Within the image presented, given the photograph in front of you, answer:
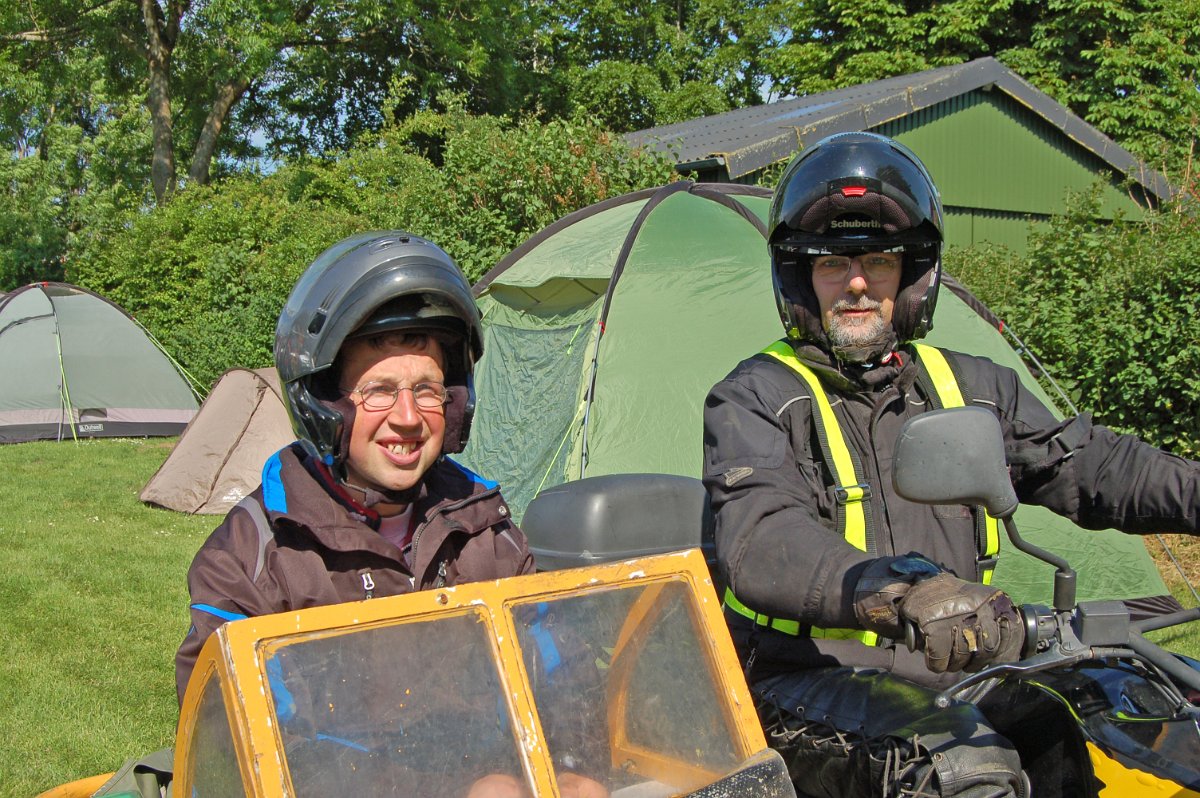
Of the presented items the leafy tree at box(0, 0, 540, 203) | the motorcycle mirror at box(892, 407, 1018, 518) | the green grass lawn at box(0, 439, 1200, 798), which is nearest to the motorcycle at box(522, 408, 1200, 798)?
the motorcycle mirror at box(892, 407, 1018, 518)

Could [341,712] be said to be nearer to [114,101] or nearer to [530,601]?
[530,601]

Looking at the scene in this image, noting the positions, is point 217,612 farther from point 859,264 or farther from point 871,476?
point 859,264

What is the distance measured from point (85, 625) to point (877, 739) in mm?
5491

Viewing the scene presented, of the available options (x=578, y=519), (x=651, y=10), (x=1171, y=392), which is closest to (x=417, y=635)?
(x=578, y=519)

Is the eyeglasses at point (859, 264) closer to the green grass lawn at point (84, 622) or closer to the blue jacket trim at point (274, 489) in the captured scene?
the blue jacket trim at point (274, 489)

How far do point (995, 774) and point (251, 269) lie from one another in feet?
61.2

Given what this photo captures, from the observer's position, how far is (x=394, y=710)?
147cm

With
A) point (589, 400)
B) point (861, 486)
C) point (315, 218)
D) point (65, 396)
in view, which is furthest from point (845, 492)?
point (315, 218)

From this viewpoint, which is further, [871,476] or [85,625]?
[85,625]

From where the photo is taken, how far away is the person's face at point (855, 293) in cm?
266

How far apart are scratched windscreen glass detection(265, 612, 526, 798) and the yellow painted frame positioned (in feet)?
0.05

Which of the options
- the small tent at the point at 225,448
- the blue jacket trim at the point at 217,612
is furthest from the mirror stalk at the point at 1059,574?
the small tent at the point at 225,448

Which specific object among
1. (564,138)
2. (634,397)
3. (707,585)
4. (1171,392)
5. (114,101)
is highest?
(114,101)

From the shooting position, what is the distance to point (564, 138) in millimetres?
10438
